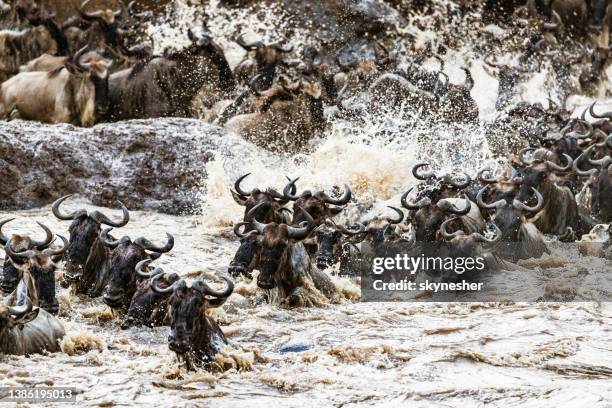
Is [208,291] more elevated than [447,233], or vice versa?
[447,233]

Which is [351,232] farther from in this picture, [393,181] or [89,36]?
[89,36]

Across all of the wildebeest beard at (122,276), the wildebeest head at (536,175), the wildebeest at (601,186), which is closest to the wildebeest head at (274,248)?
the wildebeest beard at (122,276)

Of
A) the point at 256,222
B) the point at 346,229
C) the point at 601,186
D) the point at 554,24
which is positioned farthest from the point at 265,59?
the point at 256,222

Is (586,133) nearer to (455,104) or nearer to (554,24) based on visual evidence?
(455,104)

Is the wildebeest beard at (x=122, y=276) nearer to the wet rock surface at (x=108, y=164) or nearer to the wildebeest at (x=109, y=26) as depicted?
the wet rock surface at (x=108, y=164)

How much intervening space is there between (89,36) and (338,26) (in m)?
4.25

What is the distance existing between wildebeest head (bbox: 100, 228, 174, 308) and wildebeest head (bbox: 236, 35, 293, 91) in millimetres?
8922

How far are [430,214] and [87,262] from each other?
3089mm

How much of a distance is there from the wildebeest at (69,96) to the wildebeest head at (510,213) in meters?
7.72

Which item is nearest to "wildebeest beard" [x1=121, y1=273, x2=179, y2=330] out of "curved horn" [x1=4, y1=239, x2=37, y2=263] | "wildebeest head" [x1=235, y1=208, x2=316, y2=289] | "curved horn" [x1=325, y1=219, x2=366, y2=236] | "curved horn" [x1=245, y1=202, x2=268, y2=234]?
"curved horn" [x1=4, y1=239, x2=37, y2=263]

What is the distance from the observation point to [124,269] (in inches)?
Answer: 388

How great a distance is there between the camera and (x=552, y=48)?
76.6 feet

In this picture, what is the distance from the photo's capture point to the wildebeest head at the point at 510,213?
11930 millimetres

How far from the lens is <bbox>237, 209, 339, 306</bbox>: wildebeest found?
10188 millimetres
